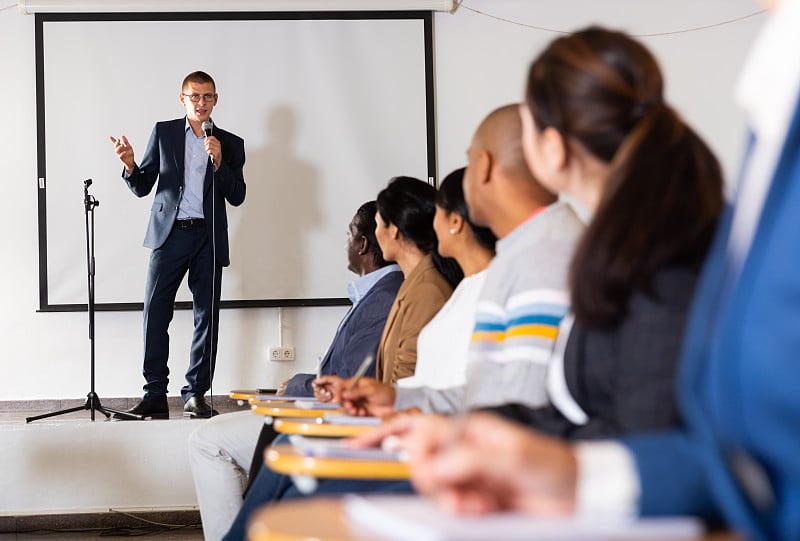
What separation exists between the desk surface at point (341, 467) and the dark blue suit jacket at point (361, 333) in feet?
6.00

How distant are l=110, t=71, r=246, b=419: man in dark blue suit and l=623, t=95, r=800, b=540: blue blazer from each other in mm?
4423

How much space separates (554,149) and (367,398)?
94cm

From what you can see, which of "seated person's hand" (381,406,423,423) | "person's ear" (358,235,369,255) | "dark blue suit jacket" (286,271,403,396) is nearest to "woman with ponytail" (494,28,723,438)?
"seated person's hand" (381,406,423,423)

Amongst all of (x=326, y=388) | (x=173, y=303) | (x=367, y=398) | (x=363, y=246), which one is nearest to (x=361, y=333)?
(x=363, y=246)

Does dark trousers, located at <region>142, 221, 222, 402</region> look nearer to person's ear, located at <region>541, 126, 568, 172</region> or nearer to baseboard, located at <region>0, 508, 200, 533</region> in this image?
baseboard, located at <region>0, 508, 200, 533</region>

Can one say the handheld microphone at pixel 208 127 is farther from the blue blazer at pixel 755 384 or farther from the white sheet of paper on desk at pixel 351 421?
the blue blazer at pixel 755 384

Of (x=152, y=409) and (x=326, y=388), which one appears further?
(x=152, y=409)

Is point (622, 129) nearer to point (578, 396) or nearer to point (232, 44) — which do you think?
point (578, 396)

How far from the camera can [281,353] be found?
→ 5902mm

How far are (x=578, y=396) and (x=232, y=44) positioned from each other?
16.2 ft

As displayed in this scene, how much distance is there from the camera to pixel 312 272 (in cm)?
584

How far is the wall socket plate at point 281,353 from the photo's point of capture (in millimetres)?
5895

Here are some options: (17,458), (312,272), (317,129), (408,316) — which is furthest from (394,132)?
(408,316)

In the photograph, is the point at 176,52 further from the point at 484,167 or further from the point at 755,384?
the point at 755,384
